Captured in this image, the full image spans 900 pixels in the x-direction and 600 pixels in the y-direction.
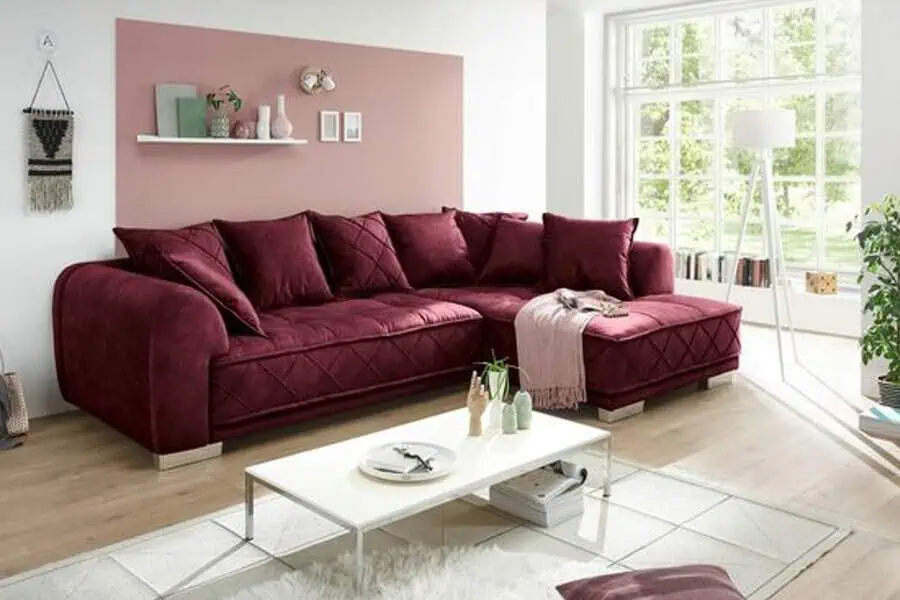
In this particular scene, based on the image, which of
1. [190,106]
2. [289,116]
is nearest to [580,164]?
[289,116]

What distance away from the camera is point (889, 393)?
439 centimetres

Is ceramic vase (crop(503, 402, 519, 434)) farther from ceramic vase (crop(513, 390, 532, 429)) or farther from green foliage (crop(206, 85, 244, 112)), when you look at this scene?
→ green foliage (crop(206, 85, 244, 112))

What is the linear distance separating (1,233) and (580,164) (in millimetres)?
4591

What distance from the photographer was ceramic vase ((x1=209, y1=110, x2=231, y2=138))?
5.04 metres

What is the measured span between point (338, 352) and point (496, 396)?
114 cm

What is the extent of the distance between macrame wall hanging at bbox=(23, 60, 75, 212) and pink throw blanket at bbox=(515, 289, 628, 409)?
2.29 metres

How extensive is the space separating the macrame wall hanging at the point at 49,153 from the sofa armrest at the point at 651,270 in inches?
118

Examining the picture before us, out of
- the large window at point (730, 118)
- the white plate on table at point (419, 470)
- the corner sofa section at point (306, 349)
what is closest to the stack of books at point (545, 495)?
the white plate on table at point (419, 470)

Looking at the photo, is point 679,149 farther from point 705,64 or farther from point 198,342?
point 198,342

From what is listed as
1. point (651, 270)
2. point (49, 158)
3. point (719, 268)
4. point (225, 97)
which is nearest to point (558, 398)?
point (651, 270)

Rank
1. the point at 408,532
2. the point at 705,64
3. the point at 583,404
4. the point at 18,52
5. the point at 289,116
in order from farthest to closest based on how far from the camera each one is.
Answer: the point at 705,64
the point at 289,116
the point at 583,404
the point at 18,52
the point at 408,532

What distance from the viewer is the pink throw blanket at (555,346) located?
457 centimetres

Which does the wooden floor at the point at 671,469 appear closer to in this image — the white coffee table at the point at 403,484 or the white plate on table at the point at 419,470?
the white coffee table at the point at 403,484

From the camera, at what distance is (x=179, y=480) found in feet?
12.2
